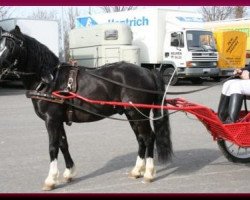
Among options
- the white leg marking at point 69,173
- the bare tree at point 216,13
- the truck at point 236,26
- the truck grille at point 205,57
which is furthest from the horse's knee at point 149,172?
the bare tree at point 216,13

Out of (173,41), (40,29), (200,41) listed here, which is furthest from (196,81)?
(40,29)

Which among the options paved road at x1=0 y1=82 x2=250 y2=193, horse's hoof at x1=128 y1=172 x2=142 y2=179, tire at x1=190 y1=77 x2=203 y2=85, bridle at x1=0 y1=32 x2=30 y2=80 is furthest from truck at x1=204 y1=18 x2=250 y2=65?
bridle at x1=0 y1=32 x2=30 y2=80

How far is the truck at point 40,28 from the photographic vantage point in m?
21.8

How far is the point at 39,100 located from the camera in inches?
224

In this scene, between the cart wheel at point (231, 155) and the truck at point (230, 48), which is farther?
the truck at point (230, 48)

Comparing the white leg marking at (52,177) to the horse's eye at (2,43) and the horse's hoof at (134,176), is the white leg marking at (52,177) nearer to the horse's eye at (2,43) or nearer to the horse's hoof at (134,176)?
the horse's hoof at (134,176)

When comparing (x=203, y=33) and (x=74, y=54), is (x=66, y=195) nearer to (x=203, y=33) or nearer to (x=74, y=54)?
(x=203, y=33)

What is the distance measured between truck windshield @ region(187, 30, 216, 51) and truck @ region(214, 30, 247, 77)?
4.15 ft

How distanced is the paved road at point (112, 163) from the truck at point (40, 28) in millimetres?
12214

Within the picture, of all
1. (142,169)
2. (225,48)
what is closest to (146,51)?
(225,48)

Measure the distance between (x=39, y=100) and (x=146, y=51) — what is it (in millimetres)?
19125

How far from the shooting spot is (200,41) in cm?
2338

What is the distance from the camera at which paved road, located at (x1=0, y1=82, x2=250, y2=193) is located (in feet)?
18.6

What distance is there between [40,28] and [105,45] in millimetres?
3694
